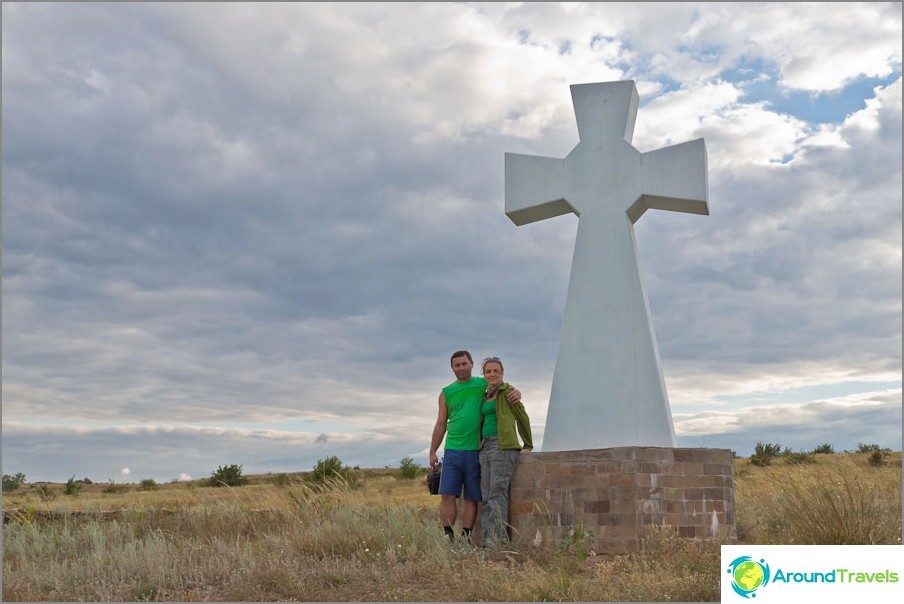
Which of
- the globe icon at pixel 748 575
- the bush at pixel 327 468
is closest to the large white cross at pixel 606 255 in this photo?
the globe icon at pixel 748 575

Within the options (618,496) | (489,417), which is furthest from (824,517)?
(489,417)

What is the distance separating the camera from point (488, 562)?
24.5 feet

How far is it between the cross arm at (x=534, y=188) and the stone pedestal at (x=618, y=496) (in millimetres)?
3041

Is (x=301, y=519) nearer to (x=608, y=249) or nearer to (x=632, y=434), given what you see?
(x=632, y=434)

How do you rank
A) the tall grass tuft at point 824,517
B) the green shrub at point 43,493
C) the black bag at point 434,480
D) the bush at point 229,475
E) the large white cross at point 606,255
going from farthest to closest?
the bush at point 229,475 → the green shrub at point 43,493 → the large white cross at point 606,255 → the black bag at point 434,480 → the tall grass tuft at point 824,517

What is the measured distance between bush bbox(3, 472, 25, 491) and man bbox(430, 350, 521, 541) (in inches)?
922

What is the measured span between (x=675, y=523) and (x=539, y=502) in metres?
1.30

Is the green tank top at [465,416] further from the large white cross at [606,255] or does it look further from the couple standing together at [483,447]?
the large white cross at [606,255]

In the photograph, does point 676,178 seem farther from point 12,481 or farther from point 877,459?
point 12,481

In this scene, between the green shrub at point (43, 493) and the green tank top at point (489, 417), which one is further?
the green shrub at point (43, 493)

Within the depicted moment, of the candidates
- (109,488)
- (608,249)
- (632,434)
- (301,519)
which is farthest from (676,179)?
(109,488)

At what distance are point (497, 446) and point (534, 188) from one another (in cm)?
339

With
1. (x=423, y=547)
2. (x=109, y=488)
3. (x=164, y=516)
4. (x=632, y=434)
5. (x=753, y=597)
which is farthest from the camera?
(x=109, y=488)

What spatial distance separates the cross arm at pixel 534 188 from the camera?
33.4 ft
